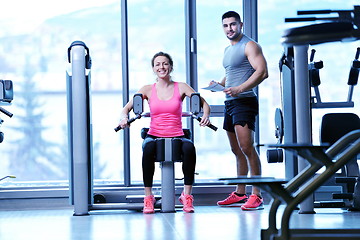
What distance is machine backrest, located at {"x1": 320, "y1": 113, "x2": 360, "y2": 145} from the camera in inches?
206

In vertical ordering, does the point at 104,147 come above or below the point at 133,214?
above

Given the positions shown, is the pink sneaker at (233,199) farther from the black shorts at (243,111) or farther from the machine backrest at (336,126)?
the machine backrest at (336,126)

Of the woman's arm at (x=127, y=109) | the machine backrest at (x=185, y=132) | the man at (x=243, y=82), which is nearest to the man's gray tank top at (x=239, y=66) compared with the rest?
the man at (x=243, y=82)

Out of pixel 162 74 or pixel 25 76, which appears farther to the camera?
pixel 25 76

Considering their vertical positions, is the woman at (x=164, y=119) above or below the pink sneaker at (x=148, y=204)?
above

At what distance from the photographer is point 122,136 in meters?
5.75

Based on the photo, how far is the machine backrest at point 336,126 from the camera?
5.22 meters

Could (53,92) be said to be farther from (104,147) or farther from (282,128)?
(282,128)

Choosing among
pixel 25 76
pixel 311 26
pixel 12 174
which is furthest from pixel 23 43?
pixel 311 26

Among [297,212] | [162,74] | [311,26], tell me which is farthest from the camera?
[162,74]

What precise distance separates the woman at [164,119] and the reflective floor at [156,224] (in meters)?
0.18

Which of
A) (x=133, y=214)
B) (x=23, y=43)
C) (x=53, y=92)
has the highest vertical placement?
(x=23, y=43)

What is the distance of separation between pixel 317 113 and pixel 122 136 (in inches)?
67.0

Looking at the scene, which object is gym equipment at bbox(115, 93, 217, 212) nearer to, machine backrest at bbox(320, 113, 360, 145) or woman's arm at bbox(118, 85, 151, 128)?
woman's arm at bbox(118, 85, 151, 128)
